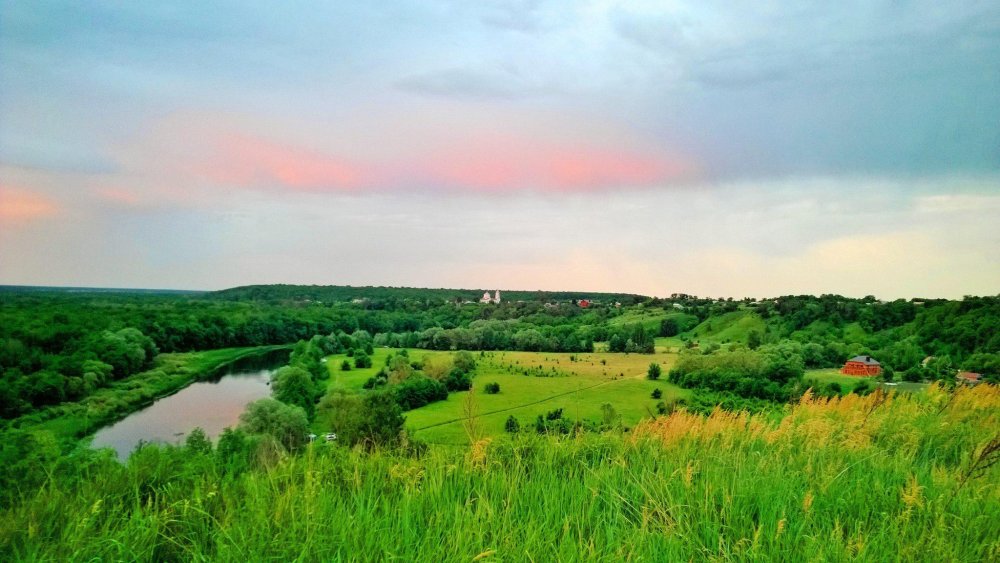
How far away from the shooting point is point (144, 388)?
33.6 metres

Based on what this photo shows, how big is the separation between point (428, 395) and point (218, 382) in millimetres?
30584

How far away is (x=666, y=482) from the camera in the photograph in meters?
2.96

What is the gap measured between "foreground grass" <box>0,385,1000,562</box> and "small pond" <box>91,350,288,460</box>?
22.7 m

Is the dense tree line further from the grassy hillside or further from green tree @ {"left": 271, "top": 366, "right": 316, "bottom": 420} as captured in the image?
green tree @ {"left": 271, "top": 366, "right": 316, "bottom": 420}

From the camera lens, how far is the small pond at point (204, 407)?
2778 centimetres

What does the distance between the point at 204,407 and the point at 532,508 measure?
1479 inches

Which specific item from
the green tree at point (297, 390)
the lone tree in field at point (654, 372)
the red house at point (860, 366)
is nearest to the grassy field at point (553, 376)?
the lone tree in field at point (654, 372)

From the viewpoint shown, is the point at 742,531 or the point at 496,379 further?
the point at 496,379

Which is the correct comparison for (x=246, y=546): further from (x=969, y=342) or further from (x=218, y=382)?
(x=218, y=382)

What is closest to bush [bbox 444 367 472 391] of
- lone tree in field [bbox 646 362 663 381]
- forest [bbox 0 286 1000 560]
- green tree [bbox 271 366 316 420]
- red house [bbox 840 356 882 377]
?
forest [bbox 0 286 1000 560]

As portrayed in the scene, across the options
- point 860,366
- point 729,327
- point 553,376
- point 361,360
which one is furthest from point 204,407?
point 860,366

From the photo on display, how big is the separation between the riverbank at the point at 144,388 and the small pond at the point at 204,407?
617 millimetres

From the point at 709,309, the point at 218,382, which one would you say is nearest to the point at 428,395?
the point at 709,309

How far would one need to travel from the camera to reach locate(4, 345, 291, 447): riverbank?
74.9 feet
